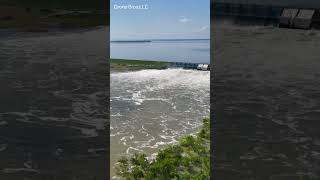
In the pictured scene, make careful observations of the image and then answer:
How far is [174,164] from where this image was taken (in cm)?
646

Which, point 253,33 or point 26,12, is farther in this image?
point 26,12

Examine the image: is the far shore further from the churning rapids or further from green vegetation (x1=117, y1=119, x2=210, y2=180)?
green vegetation (x1=117, y1=119, x2=210, y2=180)

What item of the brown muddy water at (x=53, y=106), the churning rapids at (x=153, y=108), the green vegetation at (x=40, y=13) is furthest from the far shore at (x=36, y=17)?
the churning rapids at (x=153, y=108)

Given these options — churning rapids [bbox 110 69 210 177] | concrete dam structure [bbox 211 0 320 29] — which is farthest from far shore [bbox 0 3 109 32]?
concrete dam structure [bbox 211 0 320 29]

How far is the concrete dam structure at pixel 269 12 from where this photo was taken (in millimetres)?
10344

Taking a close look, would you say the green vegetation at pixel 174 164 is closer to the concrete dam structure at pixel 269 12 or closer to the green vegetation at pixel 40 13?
the concrete dam structure at pixel 269 12

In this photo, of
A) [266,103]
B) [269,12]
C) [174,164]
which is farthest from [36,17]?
[174,164]

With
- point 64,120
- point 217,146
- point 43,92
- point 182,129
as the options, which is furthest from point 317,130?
point 43,92

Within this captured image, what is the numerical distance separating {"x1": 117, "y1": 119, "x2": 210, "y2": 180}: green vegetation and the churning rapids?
730 millimetres

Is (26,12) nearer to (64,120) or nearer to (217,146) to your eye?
(64,120)

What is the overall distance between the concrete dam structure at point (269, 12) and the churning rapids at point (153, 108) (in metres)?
1.95

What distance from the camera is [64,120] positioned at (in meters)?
8.12

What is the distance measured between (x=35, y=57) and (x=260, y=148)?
7.13 metres

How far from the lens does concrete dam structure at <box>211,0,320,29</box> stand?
1034 cm
